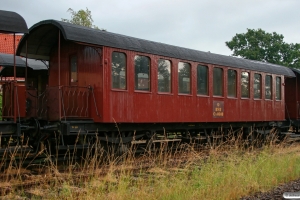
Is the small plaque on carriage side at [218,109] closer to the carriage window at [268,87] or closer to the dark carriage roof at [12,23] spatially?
the carriage window at [268,87]

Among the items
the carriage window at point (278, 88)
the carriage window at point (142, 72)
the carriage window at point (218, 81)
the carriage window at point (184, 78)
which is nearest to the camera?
the carriage window at point (142, 72)

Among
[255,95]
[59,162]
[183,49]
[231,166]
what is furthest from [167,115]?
[255,95]

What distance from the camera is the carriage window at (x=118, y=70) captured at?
9.37 metres

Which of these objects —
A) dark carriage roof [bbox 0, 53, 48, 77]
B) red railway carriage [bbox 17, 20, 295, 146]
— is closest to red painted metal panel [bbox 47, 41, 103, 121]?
red railway carriage [bbox 17, 20, 295, 146]

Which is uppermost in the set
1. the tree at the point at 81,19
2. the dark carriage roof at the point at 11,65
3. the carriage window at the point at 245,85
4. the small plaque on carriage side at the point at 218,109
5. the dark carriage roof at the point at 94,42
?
the tree at the point at 81,19

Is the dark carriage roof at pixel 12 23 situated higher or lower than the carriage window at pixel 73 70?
higher

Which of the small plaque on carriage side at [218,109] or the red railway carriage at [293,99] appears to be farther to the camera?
the red railway carriage at [293,99]

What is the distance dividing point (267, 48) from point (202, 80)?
39156mm

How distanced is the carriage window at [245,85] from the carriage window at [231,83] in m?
0.47

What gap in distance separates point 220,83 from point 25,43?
20.6 ft

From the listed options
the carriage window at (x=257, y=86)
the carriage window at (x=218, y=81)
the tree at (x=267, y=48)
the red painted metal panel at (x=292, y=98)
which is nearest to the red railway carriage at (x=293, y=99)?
the red painted metal panel at (x=292, y=98)

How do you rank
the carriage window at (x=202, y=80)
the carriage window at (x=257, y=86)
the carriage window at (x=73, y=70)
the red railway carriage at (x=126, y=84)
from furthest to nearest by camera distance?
the carriage window at (x=257, y=86), the carriage window at (x=202, y=80), the carriage window at (x=73, y=70), the red railway carriage at (x=126, y=84)

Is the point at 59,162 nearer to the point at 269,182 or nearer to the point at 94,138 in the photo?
the point at 94,138

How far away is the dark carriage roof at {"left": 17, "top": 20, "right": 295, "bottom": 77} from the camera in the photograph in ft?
28.9
